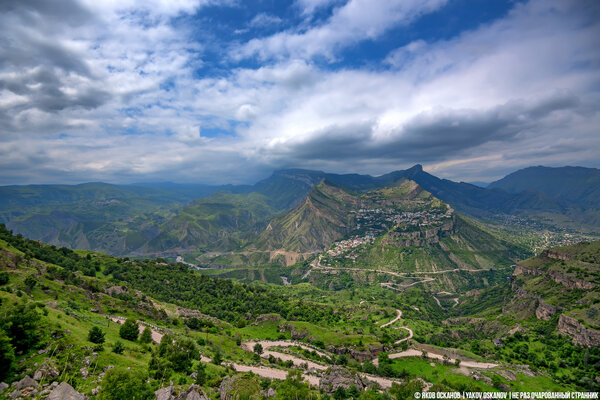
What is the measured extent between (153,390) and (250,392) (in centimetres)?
1483

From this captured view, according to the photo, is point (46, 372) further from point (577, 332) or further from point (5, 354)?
point (577, 332)

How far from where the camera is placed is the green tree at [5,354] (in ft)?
97.2

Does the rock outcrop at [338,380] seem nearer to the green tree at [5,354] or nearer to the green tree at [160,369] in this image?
the green tree at [160,369]

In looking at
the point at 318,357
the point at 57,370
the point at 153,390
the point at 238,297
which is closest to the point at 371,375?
the point at 318,357

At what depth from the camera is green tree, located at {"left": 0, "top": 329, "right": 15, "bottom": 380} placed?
97.2 feet

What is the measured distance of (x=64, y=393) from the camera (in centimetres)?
2953

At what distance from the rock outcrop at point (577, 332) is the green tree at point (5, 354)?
504 ft

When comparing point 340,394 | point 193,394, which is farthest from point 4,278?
point 340,394

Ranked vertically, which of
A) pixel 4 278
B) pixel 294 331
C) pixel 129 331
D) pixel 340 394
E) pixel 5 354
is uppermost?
pixel 4 278

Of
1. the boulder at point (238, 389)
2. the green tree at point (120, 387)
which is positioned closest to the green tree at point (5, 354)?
the green tree at point (120, 387)

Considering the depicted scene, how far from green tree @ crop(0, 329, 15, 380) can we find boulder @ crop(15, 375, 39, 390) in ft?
6.84

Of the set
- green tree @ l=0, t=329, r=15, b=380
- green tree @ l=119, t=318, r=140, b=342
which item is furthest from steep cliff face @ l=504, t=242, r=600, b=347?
green tree @ l=0, t=329, r=15, b=380

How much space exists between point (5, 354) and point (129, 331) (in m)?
24.0

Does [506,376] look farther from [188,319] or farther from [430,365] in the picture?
[188,319]
